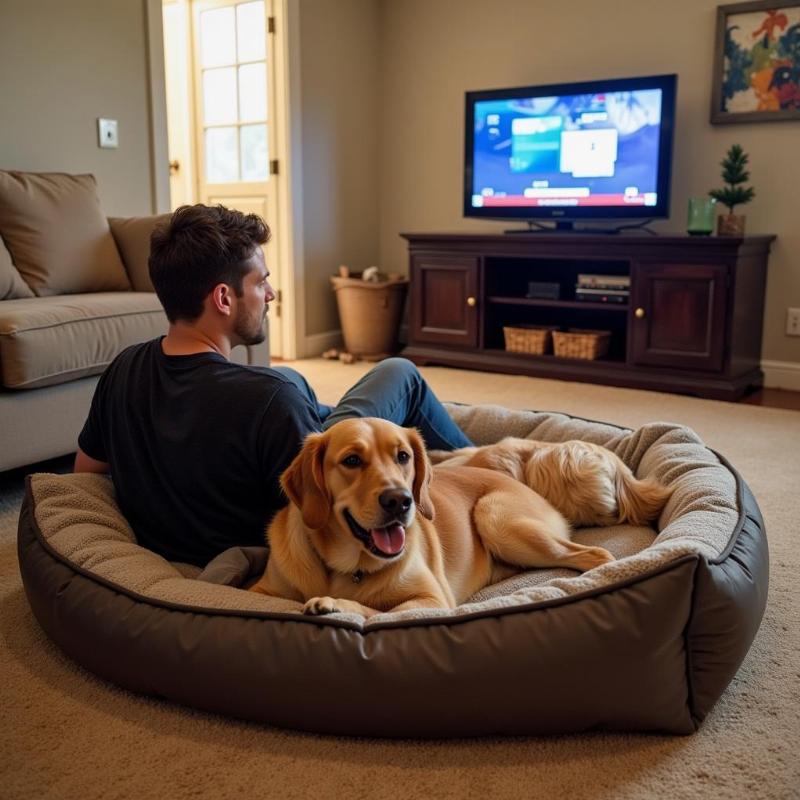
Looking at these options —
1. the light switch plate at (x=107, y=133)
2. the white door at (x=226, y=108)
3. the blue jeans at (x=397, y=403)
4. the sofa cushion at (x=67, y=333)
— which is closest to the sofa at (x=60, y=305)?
the sofa cushion at (x=67, y=333)

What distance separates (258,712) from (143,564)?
0.41 metres

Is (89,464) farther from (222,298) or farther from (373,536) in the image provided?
(373,536)

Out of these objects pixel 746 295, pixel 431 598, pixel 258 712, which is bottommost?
Result: pixel 258 712

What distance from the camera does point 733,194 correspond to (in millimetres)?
4320

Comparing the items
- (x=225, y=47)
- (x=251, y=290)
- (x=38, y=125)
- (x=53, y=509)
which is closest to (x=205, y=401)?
(x=251, y=290)

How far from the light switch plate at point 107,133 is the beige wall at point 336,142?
4.84 feet

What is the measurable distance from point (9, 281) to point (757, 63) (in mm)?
3651

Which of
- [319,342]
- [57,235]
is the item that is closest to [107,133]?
[57,235]

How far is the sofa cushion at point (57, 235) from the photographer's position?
10.8 ft

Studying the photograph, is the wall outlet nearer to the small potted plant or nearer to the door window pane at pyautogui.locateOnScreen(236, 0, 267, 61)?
the small potted plant

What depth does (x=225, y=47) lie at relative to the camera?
5.54m

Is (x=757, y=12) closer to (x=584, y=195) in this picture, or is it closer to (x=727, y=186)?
(x=727, y=186)

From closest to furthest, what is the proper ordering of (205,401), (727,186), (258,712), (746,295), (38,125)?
(258,712)
(205,401)
(38,125)
(746,295)
(727,186)

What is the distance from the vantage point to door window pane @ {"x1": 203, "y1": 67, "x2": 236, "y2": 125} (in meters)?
5.57
